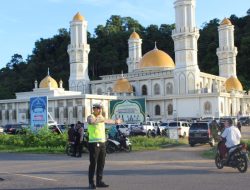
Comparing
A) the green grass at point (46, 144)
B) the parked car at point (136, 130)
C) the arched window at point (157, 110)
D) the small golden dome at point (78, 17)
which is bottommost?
the green grass at point (46, 144)

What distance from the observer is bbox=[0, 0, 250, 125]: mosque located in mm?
66875

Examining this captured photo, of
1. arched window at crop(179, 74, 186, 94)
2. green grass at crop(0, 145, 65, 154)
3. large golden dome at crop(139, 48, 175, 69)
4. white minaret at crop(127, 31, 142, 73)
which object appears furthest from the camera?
white minaret at crop(127, 31, 142, 73)

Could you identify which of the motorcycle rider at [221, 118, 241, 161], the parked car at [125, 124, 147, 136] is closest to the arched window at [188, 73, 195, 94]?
the parked car at [125, 124, 147, 136]

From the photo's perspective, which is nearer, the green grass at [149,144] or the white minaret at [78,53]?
the green grass at [149,144]

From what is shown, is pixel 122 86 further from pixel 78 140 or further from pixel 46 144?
pixel 78 140

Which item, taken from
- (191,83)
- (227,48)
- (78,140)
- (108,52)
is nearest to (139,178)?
(78,140)

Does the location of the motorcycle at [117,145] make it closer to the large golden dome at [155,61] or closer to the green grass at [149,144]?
the green grass at [149,144]

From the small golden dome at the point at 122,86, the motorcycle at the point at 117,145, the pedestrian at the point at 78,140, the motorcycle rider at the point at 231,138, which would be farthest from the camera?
the small golden dome at the point at 122,86

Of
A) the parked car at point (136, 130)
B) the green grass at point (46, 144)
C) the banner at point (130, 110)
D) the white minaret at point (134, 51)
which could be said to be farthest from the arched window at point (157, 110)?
the green grass at point (46, 144)

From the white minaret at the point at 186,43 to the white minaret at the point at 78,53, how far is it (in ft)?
63.3

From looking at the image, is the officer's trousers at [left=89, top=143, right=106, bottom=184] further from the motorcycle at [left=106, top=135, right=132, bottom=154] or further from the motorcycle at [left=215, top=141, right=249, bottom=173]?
the motorcycle at [left=106, top=135, right=132, bottom=154]

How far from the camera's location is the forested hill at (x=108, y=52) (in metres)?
96.6

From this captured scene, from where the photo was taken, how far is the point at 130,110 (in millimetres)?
26891

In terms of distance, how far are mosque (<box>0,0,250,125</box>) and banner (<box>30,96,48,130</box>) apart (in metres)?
38.6
